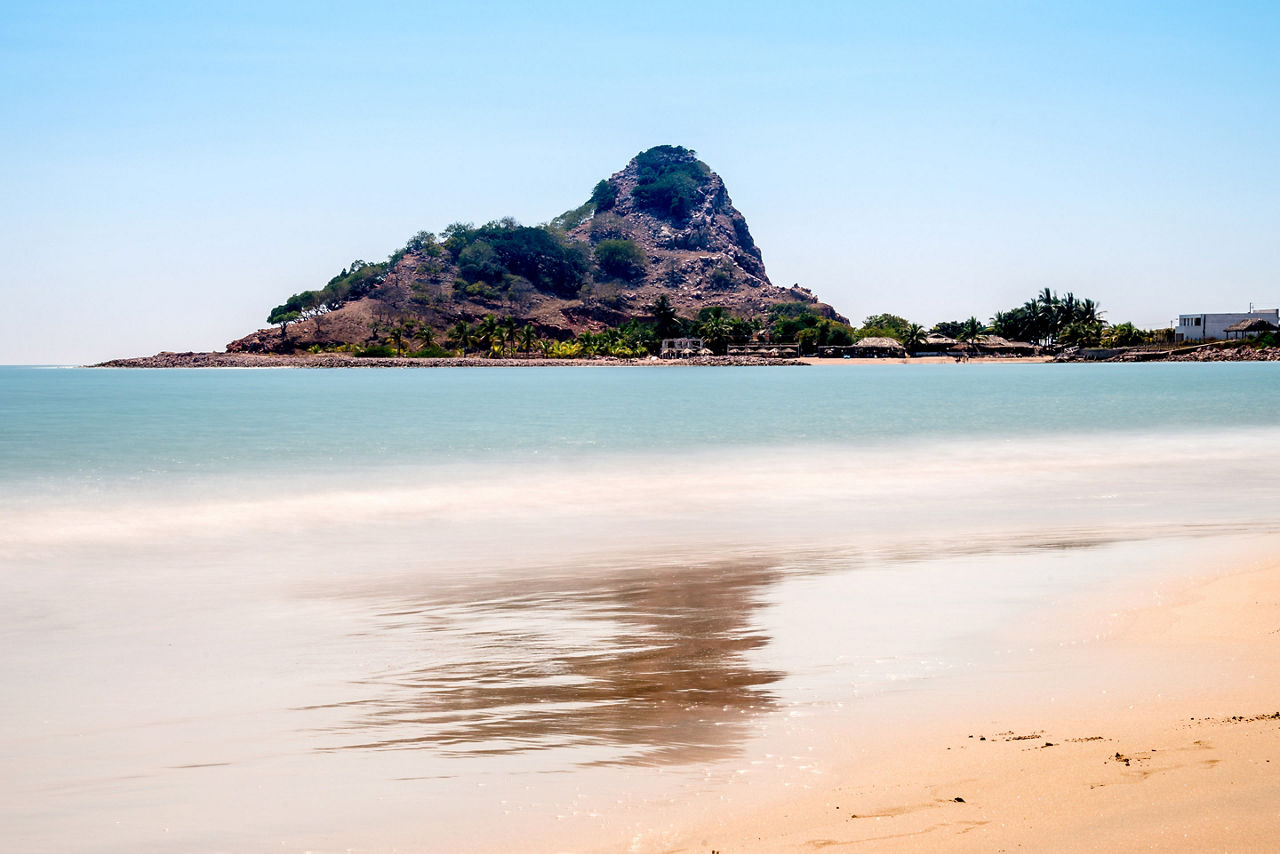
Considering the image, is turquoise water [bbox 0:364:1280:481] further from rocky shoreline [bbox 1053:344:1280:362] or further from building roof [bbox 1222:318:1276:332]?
building roof [bbox 1222:318:1276:332]

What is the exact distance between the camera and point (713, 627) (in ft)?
34.2

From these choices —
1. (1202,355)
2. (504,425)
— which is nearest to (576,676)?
(504,425)

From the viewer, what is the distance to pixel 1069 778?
5.76m

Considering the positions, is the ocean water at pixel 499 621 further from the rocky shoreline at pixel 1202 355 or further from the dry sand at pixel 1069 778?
the rocky shoreline at pixel 1202 355

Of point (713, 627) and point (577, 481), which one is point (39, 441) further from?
point (713, 627)

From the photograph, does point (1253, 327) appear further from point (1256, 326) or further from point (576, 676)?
point (576, 676)

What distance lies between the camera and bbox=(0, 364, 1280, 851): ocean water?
6215 millimetres

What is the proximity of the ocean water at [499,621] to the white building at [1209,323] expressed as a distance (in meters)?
182

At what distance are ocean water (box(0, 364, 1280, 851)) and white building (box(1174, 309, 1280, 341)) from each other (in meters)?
182

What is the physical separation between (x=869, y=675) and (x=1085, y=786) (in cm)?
287

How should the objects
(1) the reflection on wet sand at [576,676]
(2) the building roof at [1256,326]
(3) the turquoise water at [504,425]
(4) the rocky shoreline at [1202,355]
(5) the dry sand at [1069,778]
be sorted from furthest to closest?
(2) the building roof at [1256,326] < (4) the rocky shoreline at [1202,355] < (3) the turquoise water at [504,425] < (1) the reflection on wet sand at [576,676] < (5) the dry sand at [1069,778]

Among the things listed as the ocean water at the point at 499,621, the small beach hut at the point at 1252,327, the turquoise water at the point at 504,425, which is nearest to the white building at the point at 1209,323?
the small beach hut at the point at 1252,327

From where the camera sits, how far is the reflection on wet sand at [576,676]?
7.04 metres

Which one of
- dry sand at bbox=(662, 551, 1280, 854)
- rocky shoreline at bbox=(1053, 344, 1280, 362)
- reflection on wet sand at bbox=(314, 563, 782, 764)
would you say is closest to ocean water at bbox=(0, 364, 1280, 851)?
reflection on wet sand at bbox=(314, 563, 782, 764)
